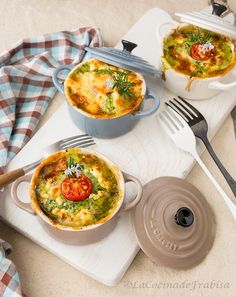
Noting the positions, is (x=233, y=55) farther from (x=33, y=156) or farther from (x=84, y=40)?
(x=33, y=156)

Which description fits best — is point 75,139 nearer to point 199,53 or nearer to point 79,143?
point 79,143

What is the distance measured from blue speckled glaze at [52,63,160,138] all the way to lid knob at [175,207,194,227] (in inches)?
13.1

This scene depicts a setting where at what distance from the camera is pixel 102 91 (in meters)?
1.41

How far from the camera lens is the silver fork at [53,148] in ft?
4.24

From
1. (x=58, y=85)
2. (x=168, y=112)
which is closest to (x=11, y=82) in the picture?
(x=58, y=85)

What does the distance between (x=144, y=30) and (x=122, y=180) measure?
71 cm

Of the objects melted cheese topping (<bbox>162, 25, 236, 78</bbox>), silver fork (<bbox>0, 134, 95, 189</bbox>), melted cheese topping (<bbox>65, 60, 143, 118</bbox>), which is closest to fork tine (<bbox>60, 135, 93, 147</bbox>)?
silver fork (<bbox>0, 134, 95, 189</bbox>)

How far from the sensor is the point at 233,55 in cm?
153

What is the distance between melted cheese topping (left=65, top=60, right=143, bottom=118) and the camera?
4.59ft

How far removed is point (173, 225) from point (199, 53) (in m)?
0.56

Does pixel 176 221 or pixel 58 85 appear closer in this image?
pixel 176 221

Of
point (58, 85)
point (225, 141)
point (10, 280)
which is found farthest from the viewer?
point (225, 141)

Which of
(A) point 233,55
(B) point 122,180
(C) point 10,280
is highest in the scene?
(A) point 233,55

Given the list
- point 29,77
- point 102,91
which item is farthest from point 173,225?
point 29,77
